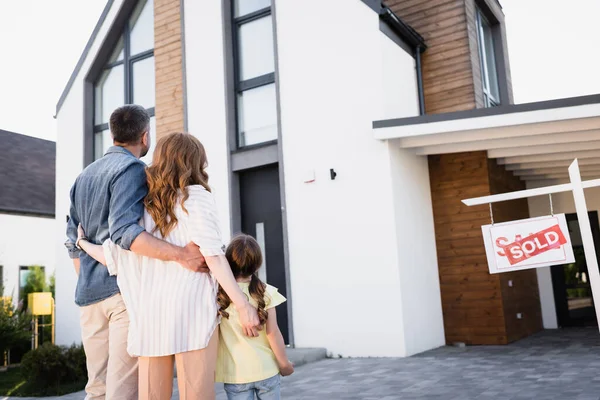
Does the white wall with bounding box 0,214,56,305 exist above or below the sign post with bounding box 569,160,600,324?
above

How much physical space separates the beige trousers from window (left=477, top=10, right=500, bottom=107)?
8584 mm

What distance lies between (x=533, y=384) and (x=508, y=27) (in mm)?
9040

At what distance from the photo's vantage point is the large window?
35.4ft

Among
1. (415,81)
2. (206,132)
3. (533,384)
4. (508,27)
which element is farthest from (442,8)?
(533,384)

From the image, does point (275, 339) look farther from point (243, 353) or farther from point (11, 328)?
point (11, 328)

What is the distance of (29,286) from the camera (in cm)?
1403

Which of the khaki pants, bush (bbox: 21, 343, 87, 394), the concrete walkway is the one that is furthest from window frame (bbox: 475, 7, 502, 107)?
the khaki pants

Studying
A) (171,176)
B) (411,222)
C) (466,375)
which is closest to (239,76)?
(411,222)

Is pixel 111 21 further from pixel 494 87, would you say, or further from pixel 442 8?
pixel 494 87

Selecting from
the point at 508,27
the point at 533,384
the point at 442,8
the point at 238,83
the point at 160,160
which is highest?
the point at 508,27

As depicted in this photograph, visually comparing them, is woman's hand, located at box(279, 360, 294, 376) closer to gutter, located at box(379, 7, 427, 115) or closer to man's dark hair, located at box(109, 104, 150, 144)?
man's dark hair, located at box(109, 104, 150, 144)

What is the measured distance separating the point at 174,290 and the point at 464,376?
4442 millimetres

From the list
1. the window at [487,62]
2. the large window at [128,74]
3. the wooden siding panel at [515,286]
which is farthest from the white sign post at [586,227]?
the large window at [128,74]

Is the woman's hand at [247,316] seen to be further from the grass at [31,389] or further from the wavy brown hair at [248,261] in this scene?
the grass at [31,389]
